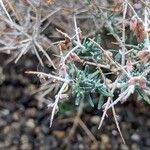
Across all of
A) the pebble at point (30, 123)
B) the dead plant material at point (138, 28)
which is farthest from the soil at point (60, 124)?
the dead plant material at point (138, 28)

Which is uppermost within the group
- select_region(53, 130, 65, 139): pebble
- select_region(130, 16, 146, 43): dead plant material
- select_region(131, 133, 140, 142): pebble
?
select_region(130, 16, 146, 43): dead plant material

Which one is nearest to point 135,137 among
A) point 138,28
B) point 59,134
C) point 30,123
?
point 59,134

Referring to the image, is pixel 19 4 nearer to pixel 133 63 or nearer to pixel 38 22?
pixel 38 22

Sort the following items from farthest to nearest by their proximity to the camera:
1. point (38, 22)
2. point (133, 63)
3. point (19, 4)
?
point (19, 4) → point (38, 22) → point (133, 63)

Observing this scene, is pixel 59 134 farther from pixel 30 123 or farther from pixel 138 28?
pixel 138 28

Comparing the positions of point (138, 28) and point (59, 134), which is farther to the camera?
point (59, 134)

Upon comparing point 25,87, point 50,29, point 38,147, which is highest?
point 50,29

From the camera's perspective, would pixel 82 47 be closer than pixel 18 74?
Yes

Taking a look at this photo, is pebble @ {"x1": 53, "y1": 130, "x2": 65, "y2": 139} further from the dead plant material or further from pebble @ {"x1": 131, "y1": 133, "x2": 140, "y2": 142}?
the dead plant material

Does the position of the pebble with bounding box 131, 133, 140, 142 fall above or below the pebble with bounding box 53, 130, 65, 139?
below

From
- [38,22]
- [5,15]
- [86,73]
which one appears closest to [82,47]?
[86,73]

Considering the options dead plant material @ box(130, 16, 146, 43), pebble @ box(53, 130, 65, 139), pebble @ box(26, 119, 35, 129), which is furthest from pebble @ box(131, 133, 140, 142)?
dead plant material @ box(130, 16, 146, 43)
